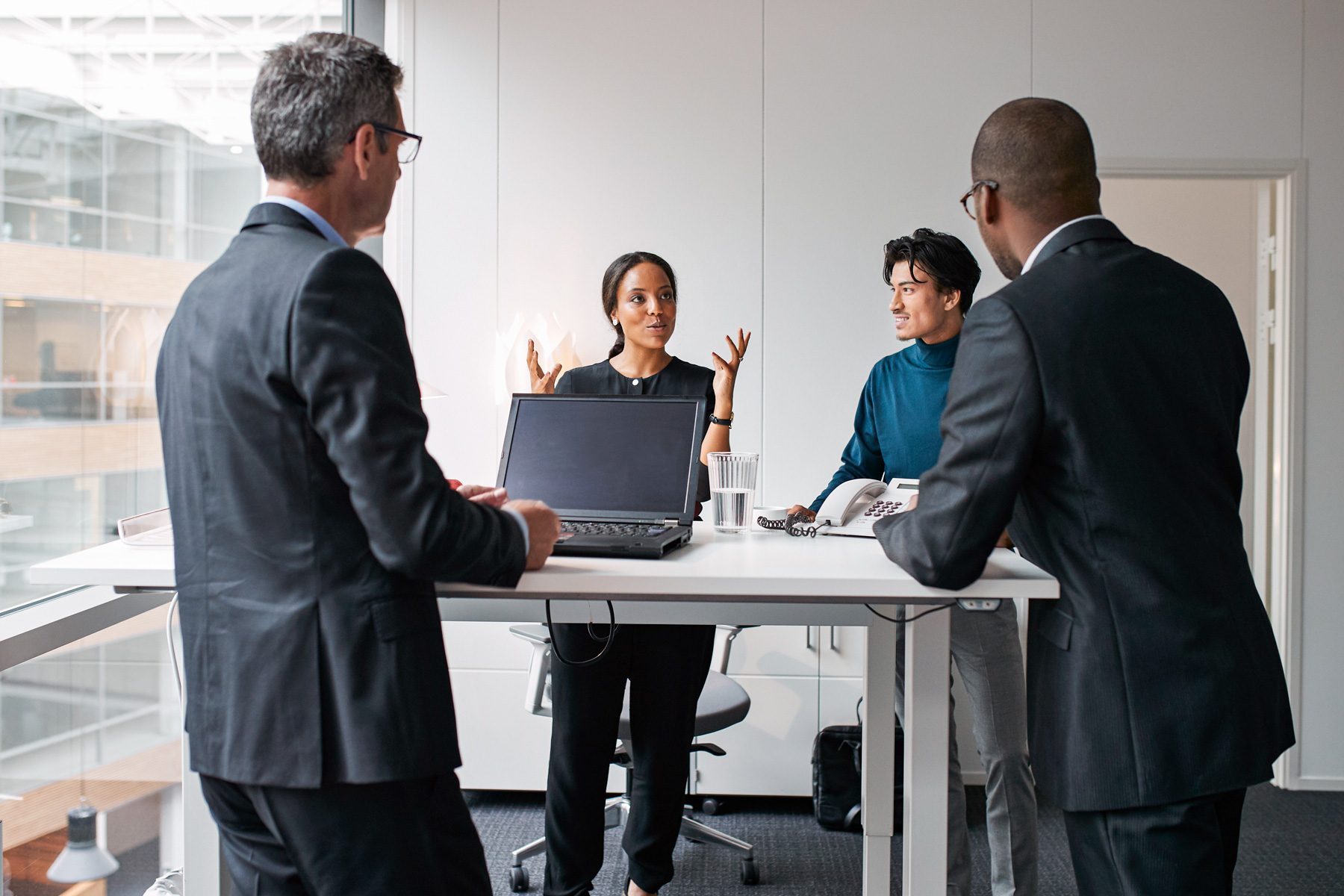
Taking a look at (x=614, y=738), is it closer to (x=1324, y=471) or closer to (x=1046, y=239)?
(x=1046, y=239)

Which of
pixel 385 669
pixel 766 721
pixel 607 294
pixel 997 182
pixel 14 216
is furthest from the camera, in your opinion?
pixel 766 721

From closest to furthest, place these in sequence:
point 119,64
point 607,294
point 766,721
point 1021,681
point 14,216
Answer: point 14,216, point 119,64, point 1021,681, point 607,294, point 766,721

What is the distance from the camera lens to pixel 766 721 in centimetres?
360

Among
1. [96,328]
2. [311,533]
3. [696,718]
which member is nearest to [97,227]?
[96,328]

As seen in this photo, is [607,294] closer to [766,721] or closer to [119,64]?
[119,64]

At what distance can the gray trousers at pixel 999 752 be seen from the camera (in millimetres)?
2488

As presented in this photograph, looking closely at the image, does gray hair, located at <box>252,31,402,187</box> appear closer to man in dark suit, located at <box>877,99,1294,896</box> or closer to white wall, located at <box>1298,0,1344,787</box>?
man in dark suit, located at <box>877,99,1294,896</box>

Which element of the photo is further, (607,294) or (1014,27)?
(1014,27)

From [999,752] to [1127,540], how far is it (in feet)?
4.26

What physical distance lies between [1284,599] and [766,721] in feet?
6.27

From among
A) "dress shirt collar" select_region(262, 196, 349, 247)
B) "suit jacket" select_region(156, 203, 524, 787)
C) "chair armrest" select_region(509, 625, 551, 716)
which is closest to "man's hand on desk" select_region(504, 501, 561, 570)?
"suit jacket" select_region(156, 203, 524, 787)

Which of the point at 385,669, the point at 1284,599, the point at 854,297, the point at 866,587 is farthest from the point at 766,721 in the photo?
the point at 385,669

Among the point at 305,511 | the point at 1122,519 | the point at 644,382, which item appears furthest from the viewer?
the point at 644,382

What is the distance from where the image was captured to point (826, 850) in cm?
319
